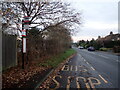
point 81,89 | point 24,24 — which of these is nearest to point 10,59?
point 24,24

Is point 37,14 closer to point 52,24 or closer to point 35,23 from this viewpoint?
point 35,23

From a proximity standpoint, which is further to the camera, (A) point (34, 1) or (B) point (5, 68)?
(A) point (34, 1)

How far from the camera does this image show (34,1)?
1173 centimetres

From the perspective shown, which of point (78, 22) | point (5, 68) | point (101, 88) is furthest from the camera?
point (78, 22)

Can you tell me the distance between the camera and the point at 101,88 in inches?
207

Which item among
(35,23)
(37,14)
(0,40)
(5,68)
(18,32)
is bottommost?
(5,68)

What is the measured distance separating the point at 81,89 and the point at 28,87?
2013mm

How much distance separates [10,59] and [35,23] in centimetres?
681

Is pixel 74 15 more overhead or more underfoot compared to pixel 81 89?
more overhead

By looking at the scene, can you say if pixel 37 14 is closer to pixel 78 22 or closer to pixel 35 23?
pixel 35 23

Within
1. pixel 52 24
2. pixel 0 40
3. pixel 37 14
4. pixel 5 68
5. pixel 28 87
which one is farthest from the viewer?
pixel 52 24

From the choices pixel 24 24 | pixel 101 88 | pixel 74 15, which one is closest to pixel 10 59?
pixel 24 24

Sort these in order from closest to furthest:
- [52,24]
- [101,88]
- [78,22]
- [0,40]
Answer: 1. [101,88]
2. [0,40]
3. [52,24]
4. [78,22]

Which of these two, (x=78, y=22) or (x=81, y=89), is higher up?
(x=78, y=22)
